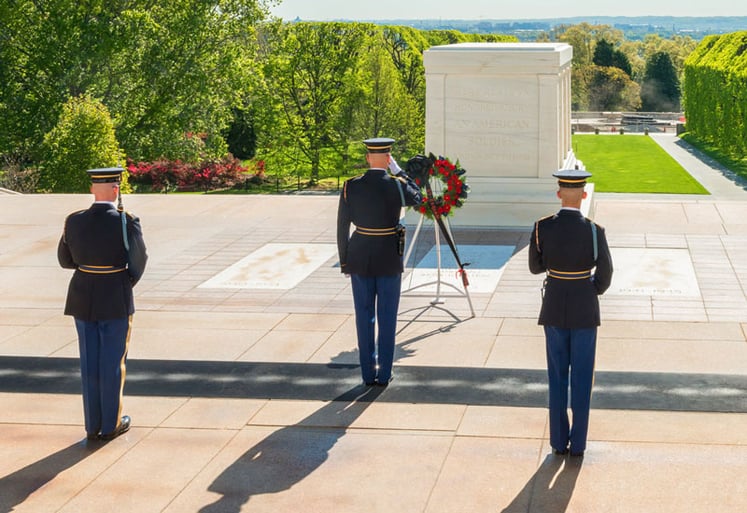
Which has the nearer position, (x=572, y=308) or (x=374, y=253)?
(x=572, y=308)

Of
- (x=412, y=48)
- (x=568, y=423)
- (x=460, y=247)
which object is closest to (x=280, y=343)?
(x=568, y=423)

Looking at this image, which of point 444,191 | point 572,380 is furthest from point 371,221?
point 444,191

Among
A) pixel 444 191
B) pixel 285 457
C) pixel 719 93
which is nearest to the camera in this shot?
pixel 285 457

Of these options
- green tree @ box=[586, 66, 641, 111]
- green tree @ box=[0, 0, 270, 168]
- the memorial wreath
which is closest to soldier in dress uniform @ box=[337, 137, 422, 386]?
the memorial wreath

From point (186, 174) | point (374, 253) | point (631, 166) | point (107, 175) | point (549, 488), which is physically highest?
point (107, 175)

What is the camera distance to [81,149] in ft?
96.2

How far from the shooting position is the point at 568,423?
620 cm

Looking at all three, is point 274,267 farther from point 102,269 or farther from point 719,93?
point 719,93

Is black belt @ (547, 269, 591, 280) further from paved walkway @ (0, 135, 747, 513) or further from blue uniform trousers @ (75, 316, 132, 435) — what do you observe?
blue uniform trousers @ (75, 316, 132, 435)

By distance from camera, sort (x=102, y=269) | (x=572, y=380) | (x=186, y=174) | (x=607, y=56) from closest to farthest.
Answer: (x=572, y=380), (x=102, y=269), (x=186, y=174), (x=607, y=56)

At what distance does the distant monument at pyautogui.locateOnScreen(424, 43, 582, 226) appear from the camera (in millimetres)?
14727

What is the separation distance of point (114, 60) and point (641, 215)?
2627 centimetres

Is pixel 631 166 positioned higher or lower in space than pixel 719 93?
lower

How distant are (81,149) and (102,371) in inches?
941
